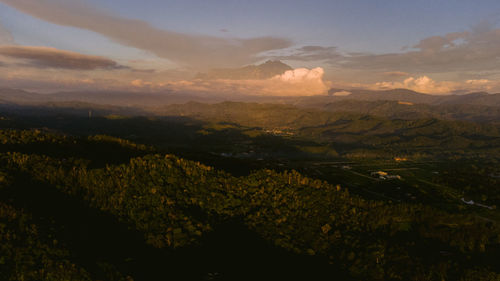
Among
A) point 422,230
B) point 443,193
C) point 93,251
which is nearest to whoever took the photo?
point 93,251

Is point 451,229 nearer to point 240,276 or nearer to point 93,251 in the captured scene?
point 240,276

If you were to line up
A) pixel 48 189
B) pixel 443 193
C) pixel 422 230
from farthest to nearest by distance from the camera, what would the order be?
1. pixel 443 193
2. pixel 422 230
3. pixel 48 189

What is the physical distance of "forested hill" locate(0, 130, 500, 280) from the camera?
119 ft

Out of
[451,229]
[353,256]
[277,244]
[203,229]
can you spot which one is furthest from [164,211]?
[451,229]

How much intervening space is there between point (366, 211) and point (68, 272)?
55.1m

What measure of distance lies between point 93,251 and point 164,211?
13.5 meters

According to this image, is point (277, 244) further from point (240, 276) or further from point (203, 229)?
point (203, 229)

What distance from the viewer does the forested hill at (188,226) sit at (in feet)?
119

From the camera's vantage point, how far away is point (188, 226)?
45.8m

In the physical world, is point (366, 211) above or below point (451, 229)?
above

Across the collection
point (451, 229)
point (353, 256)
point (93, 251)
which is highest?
point (93, 251)

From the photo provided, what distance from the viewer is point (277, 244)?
45531mm

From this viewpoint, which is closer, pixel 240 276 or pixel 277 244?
pixel 240 276

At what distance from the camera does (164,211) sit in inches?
1925
